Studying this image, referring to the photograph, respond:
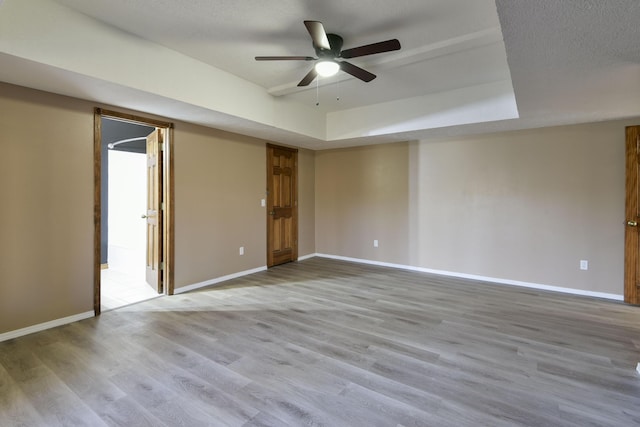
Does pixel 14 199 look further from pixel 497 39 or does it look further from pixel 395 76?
pixel 497 39

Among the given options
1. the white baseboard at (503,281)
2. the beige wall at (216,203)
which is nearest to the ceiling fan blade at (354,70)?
the beige wall at (216,203)

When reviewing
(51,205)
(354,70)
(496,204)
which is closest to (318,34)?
(354,70)

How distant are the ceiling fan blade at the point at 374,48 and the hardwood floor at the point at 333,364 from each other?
2366mm

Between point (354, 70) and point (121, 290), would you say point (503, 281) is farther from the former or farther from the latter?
point (121, 290)

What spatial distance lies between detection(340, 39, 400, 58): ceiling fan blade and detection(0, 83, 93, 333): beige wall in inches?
105

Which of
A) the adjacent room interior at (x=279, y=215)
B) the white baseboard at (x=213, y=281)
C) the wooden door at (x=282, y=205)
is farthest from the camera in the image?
the wooden door at (x=282, y=205)

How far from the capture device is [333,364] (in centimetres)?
234

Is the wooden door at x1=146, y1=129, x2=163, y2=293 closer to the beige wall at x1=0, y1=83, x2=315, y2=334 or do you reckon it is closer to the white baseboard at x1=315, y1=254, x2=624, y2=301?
the beige wall at x1=0, y1=83, x2=315, y2=334

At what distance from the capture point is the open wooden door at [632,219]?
365cm

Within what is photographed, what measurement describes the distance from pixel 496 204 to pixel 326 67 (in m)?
3.34

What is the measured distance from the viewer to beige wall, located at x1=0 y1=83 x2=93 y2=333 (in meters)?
2.69

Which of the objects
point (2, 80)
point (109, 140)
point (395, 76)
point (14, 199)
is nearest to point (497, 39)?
point (395, 76)

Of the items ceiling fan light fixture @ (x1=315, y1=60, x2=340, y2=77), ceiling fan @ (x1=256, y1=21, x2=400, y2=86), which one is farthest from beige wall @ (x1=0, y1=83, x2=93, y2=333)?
ceiling fan light fixture @ (x1=315, y1=60, x2=340, y2=77)

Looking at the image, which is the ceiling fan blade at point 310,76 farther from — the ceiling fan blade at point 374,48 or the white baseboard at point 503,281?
the white baseboard at point 503,281
